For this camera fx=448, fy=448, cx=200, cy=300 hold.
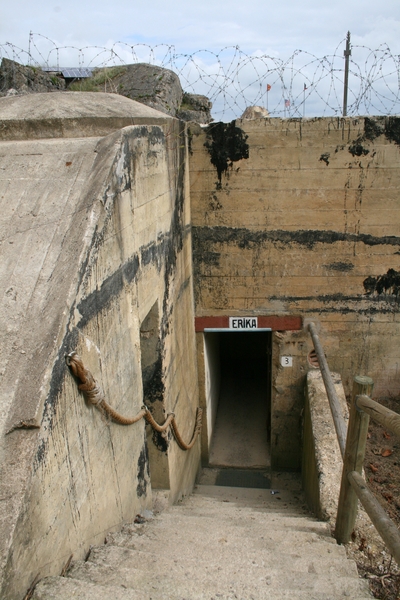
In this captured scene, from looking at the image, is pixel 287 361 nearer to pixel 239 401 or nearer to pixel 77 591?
pixel 239 401

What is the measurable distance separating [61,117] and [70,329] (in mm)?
2313

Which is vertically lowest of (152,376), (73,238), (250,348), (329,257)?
(250,348)

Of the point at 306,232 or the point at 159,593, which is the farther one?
the point at 306,232

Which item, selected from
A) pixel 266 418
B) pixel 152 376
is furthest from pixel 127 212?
pixel 266 418

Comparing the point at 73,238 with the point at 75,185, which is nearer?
the point at 73,238

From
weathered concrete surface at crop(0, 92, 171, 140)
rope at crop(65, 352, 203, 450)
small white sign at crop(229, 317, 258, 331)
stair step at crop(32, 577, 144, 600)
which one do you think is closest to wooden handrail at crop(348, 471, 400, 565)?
stair step at crop(32, 577, 144, 600)

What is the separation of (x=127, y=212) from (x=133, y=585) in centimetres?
234

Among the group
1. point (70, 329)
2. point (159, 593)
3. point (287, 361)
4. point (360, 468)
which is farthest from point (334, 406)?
point (287, 361)

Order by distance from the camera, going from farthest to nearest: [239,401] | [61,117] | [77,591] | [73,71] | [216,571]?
[73,71] < [239,401] < [61,117] < [216,571] < [77,591]

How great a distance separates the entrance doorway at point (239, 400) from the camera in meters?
7.81

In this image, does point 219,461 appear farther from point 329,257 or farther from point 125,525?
point 125,525

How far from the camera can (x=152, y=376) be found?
15.2 ft

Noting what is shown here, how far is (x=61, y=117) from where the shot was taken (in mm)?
3793

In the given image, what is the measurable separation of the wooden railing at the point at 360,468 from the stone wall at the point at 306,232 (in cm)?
402
